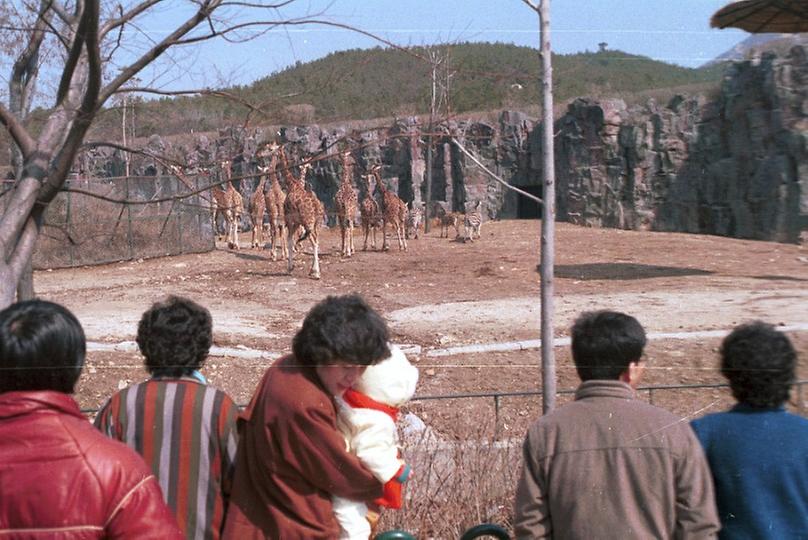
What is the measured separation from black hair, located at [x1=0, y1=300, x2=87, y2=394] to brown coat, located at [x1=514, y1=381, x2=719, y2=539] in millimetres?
999

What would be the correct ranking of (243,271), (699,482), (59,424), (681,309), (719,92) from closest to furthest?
(59,424)
(699,482)
(719,92)
(681,309)
(243,271)

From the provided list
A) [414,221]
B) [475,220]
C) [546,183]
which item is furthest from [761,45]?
[414,221]

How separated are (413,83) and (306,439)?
65.8 inches

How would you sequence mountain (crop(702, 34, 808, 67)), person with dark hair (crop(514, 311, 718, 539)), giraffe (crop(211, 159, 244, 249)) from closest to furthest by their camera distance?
person with dark hair (crop(514, 311, 718, 539))
mountain (crop(702, 34, 808, 67))
giraffe (crop(211, 159, 244, 249))

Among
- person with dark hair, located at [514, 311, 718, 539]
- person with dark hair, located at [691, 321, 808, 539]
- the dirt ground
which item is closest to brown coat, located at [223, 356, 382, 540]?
person with dark hair, located at [514, 311, 718, 539]

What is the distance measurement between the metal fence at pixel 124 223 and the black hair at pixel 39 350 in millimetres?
2078

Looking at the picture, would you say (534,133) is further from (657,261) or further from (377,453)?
(377,453)

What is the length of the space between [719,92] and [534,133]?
32.1 inches

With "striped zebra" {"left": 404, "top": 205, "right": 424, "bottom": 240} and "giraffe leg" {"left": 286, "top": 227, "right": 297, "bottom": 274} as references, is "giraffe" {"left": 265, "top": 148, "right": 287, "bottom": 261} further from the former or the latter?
"striped zebra" {"left": 404, "top": 205, "right": 424, "bottom": 240}

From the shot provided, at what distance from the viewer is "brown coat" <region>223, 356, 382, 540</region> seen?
79.9 inches

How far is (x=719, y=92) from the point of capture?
9.48ft

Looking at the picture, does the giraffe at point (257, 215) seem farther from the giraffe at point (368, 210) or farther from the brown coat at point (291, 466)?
the brown coat at point (291, 466)

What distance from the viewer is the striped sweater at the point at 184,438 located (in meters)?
2.10

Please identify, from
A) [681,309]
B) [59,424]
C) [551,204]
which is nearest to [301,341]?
[59,424]
